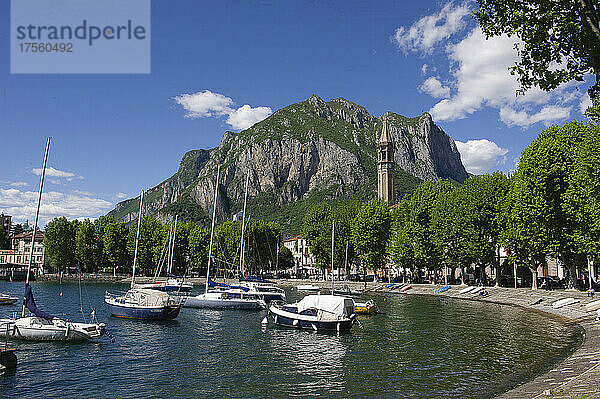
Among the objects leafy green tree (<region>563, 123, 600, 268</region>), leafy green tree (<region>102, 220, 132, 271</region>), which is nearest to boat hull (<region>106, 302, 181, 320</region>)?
leafy green tree (<region>563, 123, 600, 268</region>)

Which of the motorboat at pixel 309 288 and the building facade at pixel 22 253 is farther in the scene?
the building facade at pixel 22 253

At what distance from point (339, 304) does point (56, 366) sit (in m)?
21.6

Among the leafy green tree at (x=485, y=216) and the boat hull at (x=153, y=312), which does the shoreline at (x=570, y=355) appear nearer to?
the leafy green tree at (x=485, y=216)

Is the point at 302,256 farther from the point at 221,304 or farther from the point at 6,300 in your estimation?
the point at 6,300

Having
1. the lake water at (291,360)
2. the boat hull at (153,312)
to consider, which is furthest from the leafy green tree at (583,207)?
the boat hull at (153,312)

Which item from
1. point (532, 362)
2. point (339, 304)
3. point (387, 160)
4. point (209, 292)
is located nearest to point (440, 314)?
point (339, 304)

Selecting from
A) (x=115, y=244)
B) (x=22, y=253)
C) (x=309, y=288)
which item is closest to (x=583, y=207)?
(x=309, y=288)

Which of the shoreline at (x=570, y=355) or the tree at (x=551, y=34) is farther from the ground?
the tree at (x=551, y=34)

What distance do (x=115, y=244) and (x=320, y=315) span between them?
10890 cm

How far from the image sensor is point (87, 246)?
13162 cm

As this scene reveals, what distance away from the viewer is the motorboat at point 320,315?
36.8 metres

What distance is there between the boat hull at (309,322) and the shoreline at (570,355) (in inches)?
643

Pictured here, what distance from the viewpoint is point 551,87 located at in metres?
17.4

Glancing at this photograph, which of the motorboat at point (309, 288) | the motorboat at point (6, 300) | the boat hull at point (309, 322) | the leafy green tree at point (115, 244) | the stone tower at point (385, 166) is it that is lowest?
the motorboat at point (309, 288)
